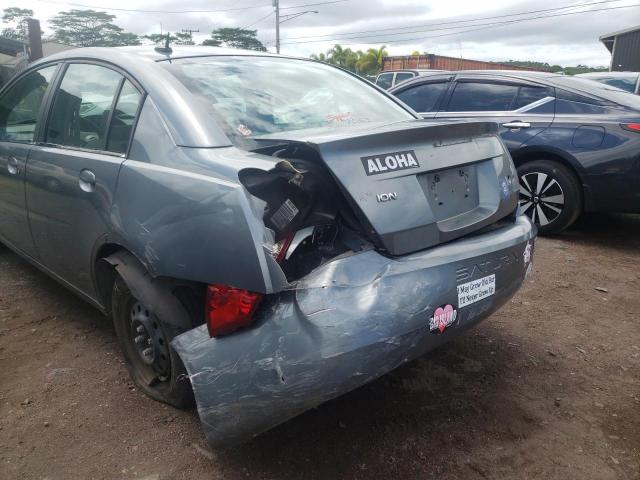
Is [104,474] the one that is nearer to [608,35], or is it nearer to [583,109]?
[583,109]

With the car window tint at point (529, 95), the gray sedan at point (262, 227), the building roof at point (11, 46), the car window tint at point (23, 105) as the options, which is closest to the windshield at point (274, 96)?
the gray sedan at point (262, 227)

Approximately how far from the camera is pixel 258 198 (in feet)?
6.25

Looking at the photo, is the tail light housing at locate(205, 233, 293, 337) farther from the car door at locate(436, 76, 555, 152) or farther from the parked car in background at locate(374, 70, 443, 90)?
the parked car in background at locate(374, 70, 443, 90)

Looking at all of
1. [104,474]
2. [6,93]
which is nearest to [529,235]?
[104,474]

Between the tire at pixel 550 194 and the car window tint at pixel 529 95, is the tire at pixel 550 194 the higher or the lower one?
→ the lower one

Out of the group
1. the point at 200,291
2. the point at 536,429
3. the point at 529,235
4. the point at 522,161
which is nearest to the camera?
the point at 200,291

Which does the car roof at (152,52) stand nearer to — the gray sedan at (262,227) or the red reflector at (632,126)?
the gray sedan at (262,227)

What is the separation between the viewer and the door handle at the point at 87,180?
2.54m

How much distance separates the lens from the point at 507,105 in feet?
18.0

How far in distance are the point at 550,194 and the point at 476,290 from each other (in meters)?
3.35

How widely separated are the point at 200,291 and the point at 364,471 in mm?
947

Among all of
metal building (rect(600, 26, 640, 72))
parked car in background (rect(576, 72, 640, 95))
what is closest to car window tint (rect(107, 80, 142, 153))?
parked car in background (rect(576, 72, 640, 95))

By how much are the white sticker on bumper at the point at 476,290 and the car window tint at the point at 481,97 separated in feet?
12.3

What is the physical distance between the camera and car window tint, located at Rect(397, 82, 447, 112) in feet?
19.9
